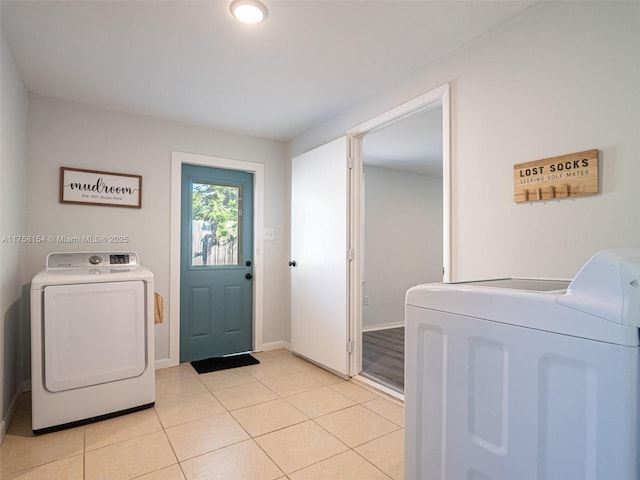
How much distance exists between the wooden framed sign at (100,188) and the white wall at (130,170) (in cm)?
5

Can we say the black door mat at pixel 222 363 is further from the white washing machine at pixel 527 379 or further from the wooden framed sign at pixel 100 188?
the white washing machine at pixel 527 379

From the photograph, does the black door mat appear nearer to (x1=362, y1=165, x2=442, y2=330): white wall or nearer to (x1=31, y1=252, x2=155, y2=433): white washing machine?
(x1=31, y1=252, x2=155, y2=433): white washing machine

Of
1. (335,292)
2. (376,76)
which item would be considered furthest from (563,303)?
(335,292)

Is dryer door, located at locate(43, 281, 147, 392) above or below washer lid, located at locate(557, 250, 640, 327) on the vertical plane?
below

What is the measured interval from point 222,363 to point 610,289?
3.39 meters

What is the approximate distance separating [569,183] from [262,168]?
2974 millimetres

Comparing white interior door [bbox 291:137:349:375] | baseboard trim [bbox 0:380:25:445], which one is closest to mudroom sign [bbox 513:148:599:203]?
white interior door [bbox 291:137:349:375]

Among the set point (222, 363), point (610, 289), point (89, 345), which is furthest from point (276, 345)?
point (610, 289)

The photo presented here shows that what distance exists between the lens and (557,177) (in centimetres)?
165

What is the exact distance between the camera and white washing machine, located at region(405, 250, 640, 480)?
2.14ft

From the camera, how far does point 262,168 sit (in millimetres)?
3922

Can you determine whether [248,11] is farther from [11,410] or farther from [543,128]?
[11,410]

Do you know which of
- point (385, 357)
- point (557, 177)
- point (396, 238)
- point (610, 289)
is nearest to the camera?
point (610, 289)

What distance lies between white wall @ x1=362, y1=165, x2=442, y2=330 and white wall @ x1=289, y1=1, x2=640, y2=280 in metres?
2.82
